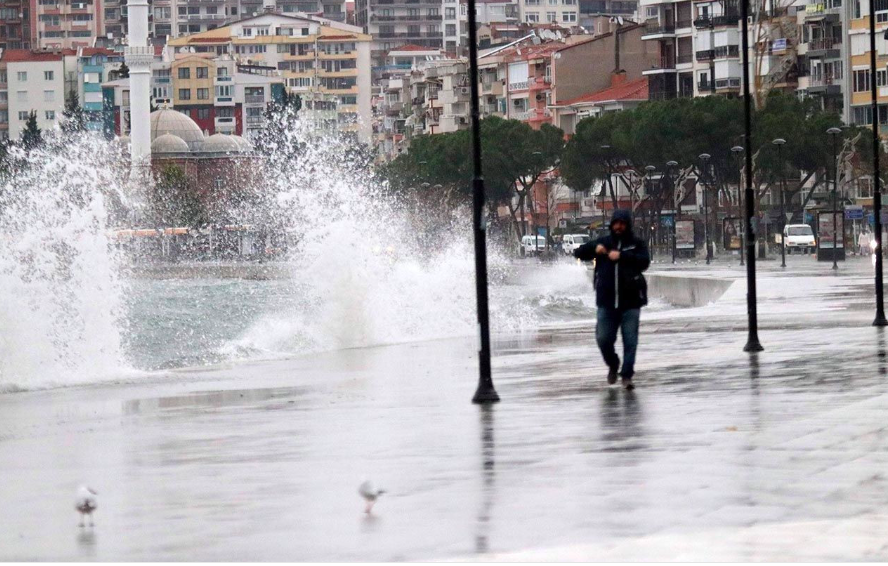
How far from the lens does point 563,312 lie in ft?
144

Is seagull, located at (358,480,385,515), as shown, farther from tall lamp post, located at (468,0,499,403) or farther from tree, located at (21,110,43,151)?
tree, located at (21,110,43,151)

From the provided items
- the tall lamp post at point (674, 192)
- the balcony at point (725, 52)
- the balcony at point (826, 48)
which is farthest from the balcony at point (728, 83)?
the tall lamp post at point (674, 192)

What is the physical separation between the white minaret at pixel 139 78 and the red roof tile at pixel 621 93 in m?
30.1

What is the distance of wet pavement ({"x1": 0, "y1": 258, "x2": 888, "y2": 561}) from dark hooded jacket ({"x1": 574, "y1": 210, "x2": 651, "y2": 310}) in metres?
0.83

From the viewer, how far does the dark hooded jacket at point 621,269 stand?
1623 cm

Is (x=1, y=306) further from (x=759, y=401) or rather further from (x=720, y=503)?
(x=720, y=503)

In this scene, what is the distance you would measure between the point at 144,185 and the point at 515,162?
32.1 metres

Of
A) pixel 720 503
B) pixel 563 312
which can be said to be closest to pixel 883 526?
pixel 720 503

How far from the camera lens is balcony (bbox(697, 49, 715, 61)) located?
118m

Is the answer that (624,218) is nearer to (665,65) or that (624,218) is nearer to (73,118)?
(665,65)

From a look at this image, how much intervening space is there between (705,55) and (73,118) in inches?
2772

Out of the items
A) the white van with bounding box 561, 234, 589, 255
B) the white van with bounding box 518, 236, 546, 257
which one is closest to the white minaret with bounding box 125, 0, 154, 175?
the white van with bounding box 518, 236, 546, 257

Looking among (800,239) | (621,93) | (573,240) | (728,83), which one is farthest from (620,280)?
(621,93)

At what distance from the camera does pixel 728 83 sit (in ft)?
378
